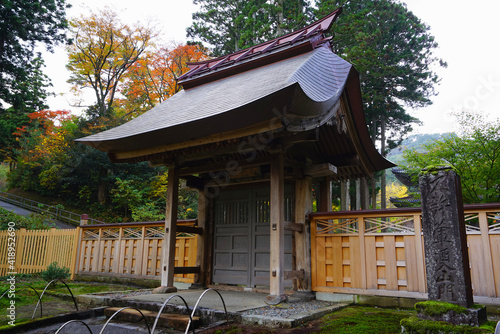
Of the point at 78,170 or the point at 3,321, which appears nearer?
the point at 3,321

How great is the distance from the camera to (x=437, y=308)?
3572 mm

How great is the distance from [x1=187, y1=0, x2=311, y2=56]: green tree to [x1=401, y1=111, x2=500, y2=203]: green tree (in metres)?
9.01

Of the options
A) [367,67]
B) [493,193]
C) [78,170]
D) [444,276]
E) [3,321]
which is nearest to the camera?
[444,276]

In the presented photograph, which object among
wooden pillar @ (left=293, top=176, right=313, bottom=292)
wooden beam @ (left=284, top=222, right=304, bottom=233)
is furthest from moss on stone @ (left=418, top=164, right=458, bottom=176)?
wooden pillar @ (left=293, top=176, right=313, bottom=292)

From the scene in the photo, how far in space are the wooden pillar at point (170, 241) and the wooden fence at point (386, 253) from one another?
279 centimetres

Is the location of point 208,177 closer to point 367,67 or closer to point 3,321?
point 3,321

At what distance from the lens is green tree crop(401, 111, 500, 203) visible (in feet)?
33.2

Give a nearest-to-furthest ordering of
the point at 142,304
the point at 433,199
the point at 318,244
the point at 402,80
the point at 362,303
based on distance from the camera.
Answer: the point at 433,199, the point at 142,304, the point at 362,303, the point at 318,244, the point at 402,80

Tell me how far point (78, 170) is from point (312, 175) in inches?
718

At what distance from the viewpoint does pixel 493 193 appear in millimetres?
9938

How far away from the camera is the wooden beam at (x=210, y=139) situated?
4.88 meters

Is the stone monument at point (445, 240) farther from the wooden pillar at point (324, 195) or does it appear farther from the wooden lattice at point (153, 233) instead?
the wooden lattice at point (153, 233)

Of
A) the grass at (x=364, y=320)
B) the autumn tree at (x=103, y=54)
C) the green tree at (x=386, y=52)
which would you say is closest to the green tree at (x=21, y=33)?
the autumn tree at (x=103, y=54)

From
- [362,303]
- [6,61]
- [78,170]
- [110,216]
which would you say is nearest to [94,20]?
[6,61]
